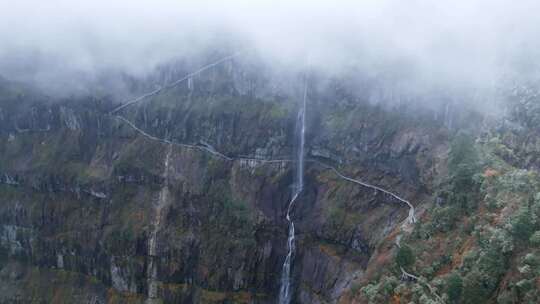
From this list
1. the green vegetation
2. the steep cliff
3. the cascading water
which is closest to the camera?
the green vegetation

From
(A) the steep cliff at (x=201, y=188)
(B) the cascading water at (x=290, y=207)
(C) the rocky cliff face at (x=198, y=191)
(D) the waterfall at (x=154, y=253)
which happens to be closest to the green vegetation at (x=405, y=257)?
(A) the steep cliff at (x=201, y=188)

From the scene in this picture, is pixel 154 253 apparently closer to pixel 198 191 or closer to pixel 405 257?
pixel 198 191

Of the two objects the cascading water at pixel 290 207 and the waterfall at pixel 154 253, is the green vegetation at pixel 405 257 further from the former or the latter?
the waterfall at pixel 154 253

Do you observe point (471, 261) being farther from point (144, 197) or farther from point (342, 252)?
point (144, 197)

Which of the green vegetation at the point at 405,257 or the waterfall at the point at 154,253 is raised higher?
the green vegetation at the point at 405,257

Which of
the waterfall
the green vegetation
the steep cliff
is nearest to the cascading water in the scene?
the steep cliff

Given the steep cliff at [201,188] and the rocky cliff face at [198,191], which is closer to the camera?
the steep cliff at [201,188]

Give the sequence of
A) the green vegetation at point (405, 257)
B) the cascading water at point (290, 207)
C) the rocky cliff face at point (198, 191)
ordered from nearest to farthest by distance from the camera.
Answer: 1. the green vegetation at point (405, 257)
2. the rocky cliff face at point (198, 191)
3. the cascading water at point (290, 207)

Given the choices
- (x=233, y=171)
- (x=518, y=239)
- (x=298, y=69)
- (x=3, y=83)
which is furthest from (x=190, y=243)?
(x=518, y=239)

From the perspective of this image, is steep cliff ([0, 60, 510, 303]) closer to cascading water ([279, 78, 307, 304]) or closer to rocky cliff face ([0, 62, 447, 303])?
rocky cliff face ([0, 62, 447, 303])
